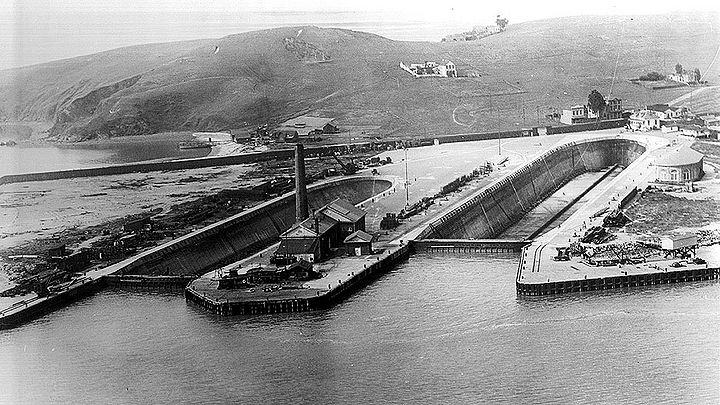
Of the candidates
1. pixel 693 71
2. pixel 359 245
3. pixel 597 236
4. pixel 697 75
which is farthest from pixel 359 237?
pixel 693 71

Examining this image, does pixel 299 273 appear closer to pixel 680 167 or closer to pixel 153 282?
pixel 153 282

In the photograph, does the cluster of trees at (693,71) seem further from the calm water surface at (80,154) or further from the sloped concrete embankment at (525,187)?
the calm water surface at (80,154)

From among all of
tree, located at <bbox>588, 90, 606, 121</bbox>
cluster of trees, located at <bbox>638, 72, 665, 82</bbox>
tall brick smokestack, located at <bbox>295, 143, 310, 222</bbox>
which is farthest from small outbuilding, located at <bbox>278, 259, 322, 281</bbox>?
cluster of trees, located at <bbox>638, 72, 665, 82</bbox>

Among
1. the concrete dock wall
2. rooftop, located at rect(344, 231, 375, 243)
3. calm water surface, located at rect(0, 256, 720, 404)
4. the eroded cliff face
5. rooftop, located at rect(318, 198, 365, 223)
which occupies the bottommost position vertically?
calm water surface, located at rect(0, 256, 720, 404)

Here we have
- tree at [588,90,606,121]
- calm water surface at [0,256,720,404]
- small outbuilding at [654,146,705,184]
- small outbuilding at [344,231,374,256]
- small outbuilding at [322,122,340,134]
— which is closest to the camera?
calm water surface at [0,256,720,404]

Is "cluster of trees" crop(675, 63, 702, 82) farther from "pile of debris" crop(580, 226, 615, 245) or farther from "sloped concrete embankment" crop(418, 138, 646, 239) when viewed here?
"pile of debris" crop(580, 226, 615, 245)

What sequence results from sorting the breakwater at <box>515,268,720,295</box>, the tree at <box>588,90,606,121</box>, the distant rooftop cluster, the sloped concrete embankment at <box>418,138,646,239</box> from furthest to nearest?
the tree at <box>588,90,606,121</box> < the distant rooftop cluster < the sloped concrete embankment at <box>418,138,646,239</box> < the breakwater at <box>515,268,720,295</box>
